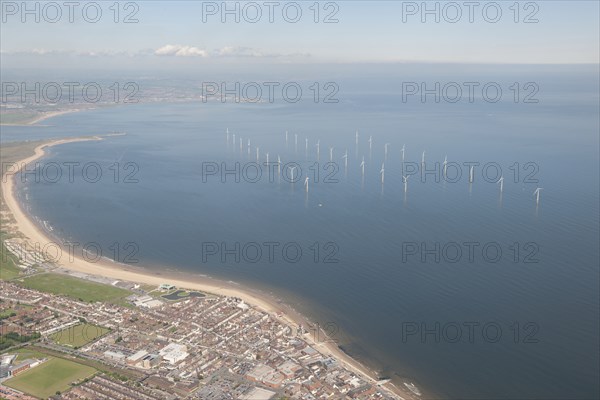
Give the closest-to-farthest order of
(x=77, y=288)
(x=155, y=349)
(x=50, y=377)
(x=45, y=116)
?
(x=50, y=377), (x=155, y=349), (x=77, y=288), (x=45, y=116)

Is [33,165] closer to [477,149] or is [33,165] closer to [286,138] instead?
[286,138]

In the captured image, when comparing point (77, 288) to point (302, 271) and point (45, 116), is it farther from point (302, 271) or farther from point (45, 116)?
point (45, 116)

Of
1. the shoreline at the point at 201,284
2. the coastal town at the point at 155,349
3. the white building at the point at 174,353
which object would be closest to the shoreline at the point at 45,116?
the shoreline at the point at 201,284

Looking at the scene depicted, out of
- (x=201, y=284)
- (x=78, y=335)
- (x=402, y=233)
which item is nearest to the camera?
(x=78, y=335)

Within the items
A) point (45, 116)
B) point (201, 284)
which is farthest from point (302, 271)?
point (45, 116)

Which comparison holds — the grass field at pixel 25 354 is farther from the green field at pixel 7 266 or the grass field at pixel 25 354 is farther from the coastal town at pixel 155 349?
the green field at pixel 7 266

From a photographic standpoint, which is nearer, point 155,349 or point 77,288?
point 155,349

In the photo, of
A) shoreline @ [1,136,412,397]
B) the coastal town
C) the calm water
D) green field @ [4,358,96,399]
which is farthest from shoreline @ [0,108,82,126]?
green field @ [4,358,96,399]
